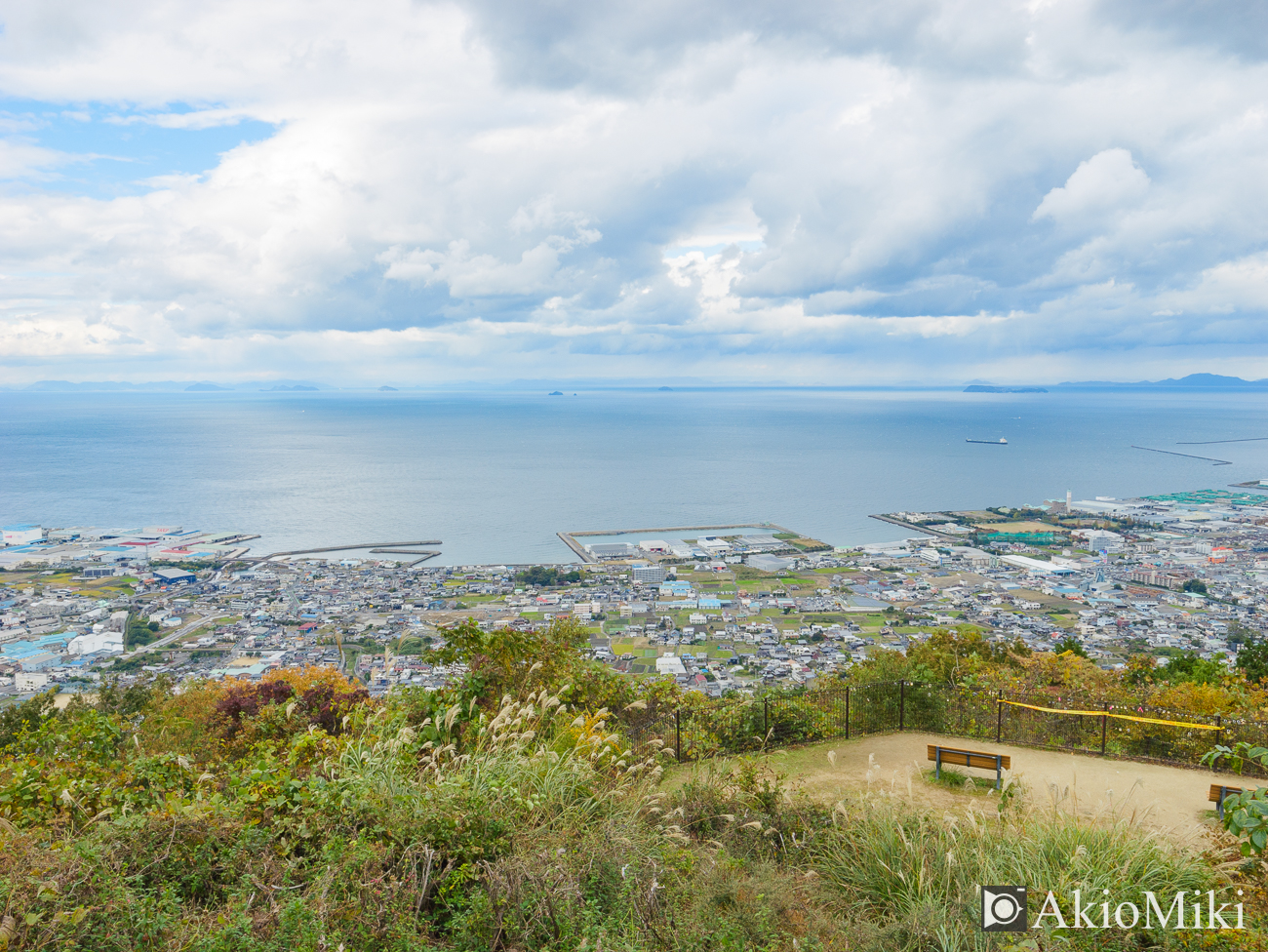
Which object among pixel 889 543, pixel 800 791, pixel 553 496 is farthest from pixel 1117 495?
pixel 800 791

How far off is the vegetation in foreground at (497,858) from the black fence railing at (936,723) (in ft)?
8.36

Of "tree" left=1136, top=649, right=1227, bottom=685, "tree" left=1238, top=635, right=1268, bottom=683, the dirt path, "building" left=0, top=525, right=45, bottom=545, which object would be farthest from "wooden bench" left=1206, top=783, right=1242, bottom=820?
"building" left=0, top=525, right=45, bottom=545

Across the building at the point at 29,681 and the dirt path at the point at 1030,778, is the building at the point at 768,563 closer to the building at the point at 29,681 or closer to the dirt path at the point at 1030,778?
the dirt path at the point at 1030,778

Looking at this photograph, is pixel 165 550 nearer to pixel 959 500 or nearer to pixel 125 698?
pixel 125 698

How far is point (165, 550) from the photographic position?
39.6 metres

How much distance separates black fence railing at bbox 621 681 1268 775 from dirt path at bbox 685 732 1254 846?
0.27 meters

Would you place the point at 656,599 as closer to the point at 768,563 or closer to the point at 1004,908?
the point at 768,563

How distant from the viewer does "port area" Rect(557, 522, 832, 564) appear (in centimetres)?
3816

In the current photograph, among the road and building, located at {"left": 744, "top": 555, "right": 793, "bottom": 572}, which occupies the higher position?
building, located at {"left": 744, "top": 555, "right": 793, "bottom": 572}

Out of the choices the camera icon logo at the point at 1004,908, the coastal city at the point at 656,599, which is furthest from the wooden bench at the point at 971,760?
the coastal city at the point at 656,599

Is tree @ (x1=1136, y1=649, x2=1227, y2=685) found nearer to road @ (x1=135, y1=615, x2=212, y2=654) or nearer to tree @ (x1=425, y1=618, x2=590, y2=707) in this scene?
tree @ (x1=425, y1=618, x2=590, y2=707)

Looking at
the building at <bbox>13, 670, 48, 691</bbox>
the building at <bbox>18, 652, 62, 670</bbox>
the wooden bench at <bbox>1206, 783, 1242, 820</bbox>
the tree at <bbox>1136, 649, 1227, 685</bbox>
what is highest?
the wooden bench at <bbox>1206, 783, 1242, 820</bbox>

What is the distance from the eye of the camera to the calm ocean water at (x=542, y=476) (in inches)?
1935

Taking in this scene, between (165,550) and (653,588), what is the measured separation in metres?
27.5
